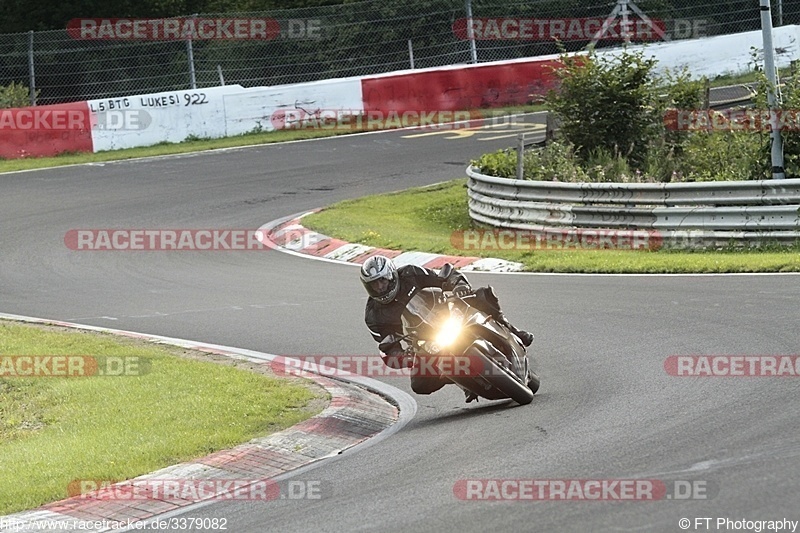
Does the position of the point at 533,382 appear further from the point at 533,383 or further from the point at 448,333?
the point at 448,333

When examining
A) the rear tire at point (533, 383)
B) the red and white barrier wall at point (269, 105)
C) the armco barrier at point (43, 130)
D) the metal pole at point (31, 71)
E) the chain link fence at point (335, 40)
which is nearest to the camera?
the rear tire at point (533, 383)

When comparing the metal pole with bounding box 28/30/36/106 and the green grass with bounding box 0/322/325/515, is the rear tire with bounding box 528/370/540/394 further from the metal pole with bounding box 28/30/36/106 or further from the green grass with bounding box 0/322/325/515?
the metal pole with bounding box 28/30/36/106

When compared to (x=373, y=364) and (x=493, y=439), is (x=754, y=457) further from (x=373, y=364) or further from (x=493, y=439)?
(x=373, y=364)

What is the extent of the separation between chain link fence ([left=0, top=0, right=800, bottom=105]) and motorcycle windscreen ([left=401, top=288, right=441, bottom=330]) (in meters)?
19.0

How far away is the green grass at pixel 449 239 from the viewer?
14.9 metres

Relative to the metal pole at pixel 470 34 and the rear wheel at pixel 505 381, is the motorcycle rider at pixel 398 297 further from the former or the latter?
the metal pole at pixel 470 34

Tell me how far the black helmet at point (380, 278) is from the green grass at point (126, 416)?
4.33 ft

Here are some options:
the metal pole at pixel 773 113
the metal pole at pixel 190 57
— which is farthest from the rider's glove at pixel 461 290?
the metal pole at pixel 190 57

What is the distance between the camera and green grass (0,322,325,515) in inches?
328

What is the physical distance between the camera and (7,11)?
4331cm

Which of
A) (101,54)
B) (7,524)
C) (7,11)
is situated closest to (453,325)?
(7,524)

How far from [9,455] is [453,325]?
3.38m

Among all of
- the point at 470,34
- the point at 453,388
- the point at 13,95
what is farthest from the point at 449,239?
the point at 470,34

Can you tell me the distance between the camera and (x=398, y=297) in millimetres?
9141
